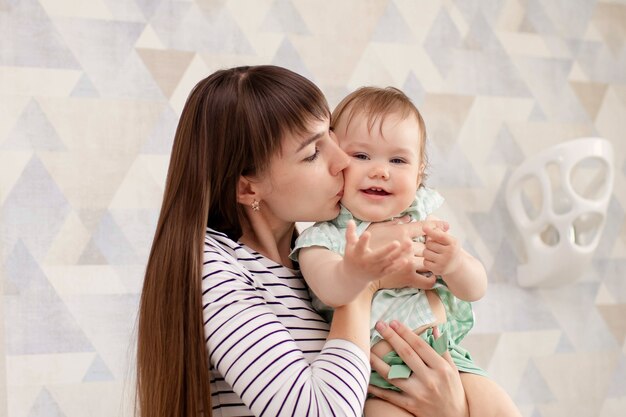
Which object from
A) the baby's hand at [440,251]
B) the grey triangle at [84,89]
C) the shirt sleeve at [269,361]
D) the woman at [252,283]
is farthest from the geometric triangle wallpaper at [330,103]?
the baby's hand at [440,251]

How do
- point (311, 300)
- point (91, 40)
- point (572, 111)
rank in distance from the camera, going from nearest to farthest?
point (311, 300)
point (91, 40)
point (572, 111)

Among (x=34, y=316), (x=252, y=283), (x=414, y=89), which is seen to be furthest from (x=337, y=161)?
(x=414, y=89)

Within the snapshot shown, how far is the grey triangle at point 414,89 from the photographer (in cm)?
250

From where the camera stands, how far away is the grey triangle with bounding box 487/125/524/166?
2605 millimetres

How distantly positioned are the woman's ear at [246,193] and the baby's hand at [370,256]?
28cm

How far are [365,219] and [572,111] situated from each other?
5.32 ft

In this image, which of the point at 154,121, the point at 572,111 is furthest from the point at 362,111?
the point at 572,111

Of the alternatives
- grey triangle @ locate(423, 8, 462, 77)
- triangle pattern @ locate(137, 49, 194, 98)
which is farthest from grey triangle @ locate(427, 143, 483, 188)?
triangle pattern @ locate(137, 49, 194, 98)

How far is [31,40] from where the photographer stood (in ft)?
6.98

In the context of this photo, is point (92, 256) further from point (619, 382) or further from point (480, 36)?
point (619, 382)

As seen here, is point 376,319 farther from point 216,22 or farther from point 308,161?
point 216,22

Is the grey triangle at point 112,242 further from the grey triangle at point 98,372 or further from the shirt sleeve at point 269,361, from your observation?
the shirt sleeve at point 269,361

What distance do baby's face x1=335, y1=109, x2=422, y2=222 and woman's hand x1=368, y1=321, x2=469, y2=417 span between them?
0.20 meters

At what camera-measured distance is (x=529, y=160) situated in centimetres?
254
